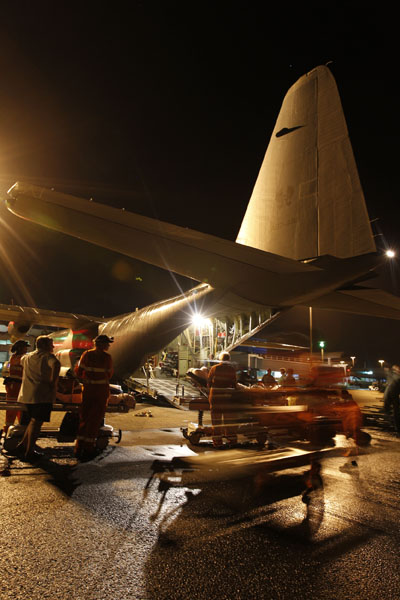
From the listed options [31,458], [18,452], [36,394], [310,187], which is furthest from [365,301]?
[18,452]

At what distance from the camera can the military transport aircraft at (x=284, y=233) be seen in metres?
4.34

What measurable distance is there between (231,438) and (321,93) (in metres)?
7.48

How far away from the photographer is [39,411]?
464cm

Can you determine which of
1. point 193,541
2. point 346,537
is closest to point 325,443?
point 346,537

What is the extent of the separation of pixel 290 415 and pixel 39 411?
182 inches

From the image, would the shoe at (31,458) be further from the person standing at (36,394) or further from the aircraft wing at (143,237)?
the aircraft wing at (143,237)

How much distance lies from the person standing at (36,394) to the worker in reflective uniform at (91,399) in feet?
1.39

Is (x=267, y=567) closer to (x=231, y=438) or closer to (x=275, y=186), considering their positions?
(x=231, y=438)

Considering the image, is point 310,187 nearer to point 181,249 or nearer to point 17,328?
point 181,249

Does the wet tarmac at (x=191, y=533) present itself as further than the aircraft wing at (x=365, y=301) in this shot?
No

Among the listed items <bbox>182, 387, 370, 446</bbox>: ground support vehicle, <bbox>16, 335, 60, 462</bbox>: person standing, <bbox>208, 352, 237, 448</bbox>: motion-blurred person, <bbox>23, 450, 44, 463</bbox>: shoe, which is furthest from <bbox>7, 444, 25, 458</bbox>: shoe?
<bbox>208, 352, 237, 448</bbox>: motion-blurred person

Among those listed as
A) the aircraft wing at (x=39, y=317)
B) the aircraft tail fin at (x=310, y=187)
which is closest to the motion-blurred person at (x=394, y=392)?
the aircraft tail fin at (x=310, y=187)

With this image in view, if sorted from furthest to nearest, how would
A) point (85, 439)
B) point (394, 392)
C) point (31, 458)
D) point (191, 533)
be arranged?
1. point (394, 392)
2. point (85, 439)
3. point (31, 458)
4. point (191, 533)

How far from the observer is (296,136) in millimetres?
7320
